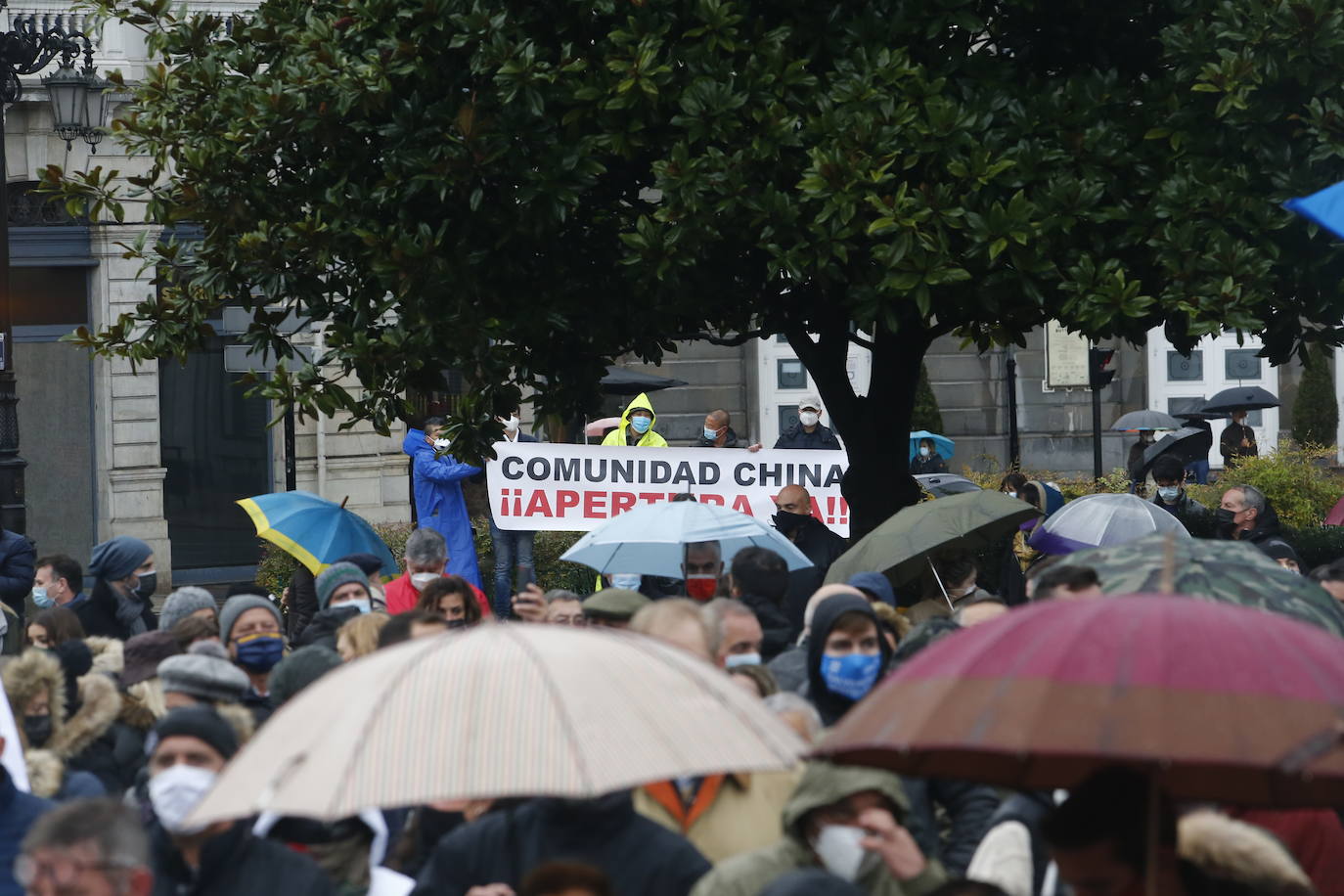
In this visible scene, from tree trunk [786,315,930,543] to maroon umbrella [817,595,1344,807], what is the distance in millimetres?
8828

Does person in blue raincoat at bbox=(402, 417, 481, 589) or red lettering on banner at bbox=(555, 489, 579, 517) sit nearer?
red lettering on banner at bbox=(555, 489, 579, 517)

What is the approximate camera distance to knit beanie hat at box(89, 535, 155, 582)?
1122cm

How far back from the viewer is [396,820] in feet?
20.3

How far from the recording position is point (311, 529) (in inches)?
491

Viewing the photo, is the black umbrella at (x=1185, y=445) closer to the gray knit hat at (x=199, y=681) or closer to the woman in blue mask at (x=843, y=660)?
the woman in blue mask at (x=843, y=660)

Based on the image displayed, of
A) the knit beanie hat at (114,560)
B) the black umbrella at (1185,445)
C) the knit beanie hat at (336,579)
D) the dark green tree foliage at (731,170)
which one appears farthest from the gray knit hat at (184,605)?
the black umbrella at (1185,445)

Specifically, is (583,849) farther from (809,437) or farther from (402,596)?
(809,437)

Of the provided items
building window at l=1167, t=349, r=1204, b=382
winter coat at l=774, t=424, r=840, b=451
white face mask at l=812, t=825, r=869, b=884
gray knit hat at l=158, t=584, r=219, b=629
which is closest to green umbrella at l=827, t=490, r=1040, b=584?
gray knit hat at l=158, t=584, r=219, b=629

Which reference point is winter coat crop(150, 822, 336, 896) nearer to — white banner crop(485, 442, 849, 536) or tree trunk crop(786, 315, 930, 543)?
tree trunk crop(786, 315, 930, 543)

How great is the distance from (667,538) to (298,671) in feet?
11.6

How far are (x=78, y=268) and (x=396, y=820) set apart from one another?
69.4 ft

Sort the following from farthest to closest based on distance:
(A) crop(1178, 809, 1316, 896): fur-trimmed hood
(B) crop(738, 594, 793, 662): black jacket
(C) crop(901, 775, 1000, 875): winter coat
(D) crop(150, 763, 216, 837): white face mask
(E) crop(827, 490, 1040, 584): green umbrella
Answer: (E) crop(827, 490, 1040, 584): green umbrella → (B) crop(738, 594, 793, 662): black jacket → (C) crop(901, 775, 1000, 875): winter coat → (D) crop(150, 763, 216, 837): white face mask → (A) crop(1178, 809, 1316, 896): fur-trimmed hood

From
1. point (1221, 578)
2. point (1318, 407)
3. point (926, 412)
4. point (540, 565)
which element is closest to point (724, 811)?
point (1221, 578)

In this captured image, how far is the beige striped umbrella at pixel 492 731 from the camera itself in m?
3.97
